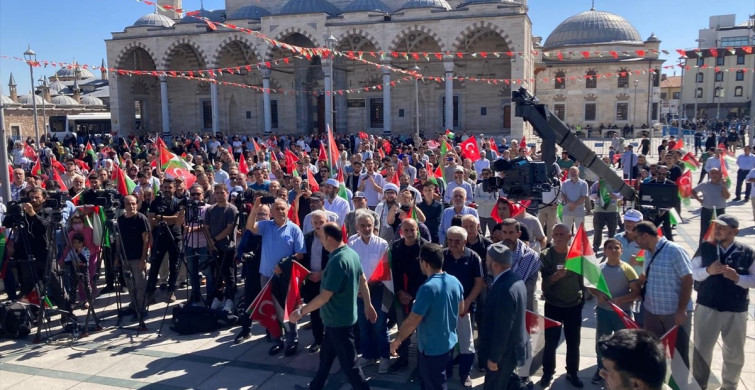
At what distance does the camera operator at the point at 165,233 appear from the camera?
7.55 meters

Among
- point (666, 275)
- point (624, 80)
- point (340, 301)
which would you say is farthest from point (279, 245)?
point (624, 80)

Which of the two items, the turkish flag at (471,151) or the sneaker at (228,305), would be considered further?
the turkish flag at (471,151)

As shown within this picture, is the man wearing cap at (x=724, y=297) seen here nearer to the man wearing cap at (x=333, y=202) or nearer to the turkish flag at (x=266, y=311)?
the turkish flag at (x=266, y=311)

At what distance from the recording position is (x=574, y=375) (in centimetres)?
521

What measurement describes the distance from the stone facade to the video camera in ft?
78.5

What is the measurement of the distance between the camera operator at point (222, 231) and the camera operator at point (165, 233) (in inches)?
19.4

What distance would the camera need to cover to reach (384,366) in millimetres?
5578

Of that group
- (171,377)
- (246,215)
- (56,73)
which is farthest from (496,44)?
(56,73)

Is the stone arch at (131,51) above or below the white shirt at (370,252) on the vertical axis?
above

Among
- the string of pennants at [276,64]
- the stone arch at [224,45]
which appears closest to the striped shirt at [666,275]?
the string of pennants at [276,64]

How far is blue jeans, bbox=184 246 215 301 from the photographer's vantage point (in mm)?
7361

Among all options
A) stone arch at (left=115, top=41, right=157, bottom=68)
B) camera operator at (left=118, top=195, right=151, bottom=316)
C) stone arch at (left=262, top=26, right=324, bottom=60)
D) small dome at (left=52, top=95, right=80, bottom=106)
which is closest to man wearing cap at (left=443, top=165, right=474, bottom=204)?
camera operator at (left=118, top=195, right=151, bottom=316)

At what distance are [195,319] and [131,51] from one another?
33655 mm

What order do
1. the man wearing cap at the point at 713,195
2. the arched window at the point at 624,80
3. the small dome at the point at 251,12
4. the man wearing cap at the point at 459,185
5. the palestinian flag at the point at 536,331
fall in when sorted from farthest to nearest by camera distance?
the arched window at the point at 624,80 < the small dome at the point at 251,12 < the man wearing cap at the point at 713,195 < the man wearing cap at the point at 459,185 < the palestinian flag at the point at 536,331
